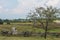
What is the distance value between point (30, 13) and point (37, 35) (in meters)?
5.82

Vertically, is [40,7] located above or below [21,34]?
above

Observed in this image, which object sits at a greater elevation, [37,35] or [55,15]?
→ [55,15]

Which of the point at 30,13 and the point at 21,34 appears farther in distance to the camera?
the point at 21,34

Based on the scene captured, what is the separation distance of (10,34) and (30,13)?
8.19 metres

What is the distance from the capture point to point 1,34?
43094 millimetres

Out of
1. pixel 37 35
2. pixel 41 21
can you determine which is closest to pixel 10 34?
pixel 37 35

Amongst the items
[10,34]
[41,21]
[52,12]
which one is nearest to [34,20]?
[41,21]

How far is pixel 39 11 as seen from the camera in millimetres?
37312

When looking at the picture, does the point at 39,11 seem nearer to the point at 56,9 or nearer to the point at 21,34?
the point at 56,9

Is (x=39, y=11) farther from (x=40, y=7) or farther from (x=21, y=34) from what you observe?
(x=21, y=34)

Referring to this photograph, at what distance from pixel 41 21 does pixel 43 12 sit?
1.71 meters

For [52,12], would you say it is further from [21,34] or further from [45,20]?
[21,34]

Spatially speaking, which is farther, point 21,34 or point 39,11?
point 21,34

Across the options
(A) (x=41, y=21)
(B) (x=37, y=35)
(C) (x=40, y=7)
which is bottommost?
(B) (x=37, y=35)
